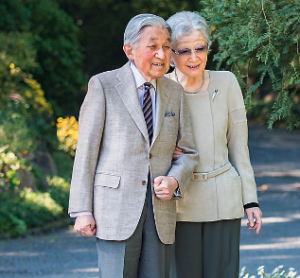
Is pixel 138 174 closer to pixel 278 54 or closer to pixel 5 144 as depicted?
pixel 278 54

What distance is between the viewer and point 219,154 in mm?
3047

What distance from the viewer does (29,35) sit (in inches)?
436

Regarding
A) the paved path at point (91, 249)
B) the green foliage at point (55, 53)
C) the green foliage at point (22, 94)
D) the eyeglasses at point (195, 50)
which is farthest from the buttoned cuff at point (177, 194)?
the green foliage at point (55, 53)

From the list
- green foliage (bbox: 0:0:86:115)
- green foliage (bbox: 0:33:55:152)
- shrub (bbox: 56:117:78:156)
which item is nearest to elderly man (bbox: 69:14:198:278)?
green foliage (bbox: 0:33:55:152)

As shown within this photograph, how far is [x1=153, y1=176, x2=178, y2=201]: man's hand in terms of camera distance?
2.76m

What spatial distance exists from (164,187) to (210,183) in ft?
1.23

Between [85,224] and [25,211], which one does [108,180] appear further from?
[25,211]

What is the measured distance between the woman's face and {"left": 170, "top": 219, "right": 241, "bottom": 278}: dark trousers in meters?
0.79

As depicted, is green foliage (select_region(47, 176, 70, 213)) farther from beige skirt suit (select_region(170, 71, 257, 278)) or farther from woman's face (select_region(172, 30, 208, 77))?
woman's face (select_region(172, 30, 208, 77))

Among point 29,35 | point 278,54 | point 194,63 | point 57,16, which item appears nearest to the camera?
point 194,63

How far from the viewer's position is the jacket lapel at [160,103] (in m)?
2.83

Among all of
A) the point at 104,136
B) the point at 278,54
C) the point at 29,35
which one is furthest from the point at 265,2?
the point at 29,35

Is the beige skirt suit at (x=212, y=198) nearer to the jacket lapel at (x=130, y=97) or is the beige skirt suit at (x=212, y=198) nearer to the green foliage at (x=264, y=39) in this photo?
the jacket lapel at (x=130, y=97)

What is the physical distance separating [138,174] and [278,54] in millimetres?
1135
